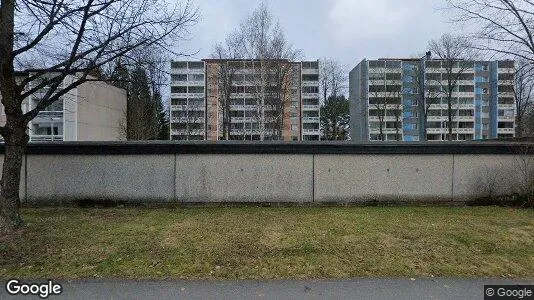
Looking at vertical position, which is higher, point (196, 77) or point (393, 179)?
point (196, 77)

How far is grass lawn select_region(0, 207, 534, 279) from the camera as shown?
488 cm

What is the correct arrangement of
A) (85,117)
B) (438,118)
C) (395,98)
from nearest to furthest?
(85,117)
(395,98)
(438,118)

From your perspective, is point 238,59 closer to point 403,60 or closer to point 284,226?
point 284,226

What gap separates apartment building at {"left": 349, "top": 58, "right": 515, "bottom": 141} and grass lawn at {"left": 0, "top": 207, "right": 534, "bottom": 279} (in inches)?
2521

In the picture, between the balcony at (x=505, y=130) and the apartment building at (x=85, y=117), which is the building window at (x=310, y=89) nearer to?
the apartment building at (x=85, y=117)

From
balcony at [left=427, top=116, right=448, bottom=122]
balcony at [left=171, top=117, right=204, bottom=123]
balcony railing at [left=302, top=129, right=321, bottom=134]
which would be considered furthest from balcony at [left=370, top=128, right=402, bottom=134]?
balcony at [left=171, top=117, right=204, bottom=123]

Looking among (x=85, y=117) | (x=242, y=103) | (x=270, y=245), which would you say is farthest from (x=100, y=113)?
(x=270, y=245)

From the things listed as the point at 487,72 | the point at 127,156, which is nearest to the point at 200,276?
the point at 127,156

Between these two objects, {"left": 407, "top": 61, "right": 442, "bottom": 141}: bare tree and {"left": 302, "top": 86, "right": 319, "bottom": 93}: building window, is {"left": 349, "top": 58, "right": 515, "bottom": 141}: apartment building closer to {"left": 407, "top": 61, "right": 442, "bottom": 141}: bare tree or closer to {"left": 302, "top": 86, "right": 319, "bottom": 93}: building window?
{"left": 407, "top": 61, "right": 442, "bottom": 141}: bare tree

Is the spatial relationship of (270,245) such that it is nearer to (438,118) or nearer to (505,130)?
(438,118)

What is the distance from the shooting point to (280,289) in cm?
432

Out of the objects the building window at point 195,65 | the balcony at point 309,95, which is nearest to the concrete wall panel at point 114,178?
the balcony at point 309,95

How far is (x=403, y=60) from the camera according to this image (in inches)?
2928

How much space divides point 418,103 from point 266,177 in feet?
239
